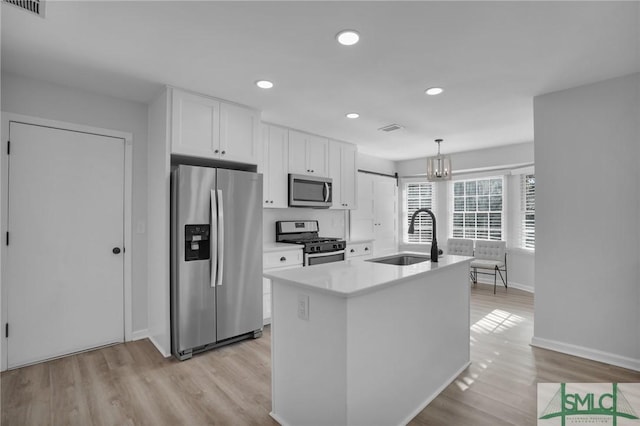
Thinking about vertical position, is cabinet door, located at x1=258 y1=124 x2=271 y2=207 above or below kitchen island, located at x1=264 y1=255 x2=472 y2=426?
above

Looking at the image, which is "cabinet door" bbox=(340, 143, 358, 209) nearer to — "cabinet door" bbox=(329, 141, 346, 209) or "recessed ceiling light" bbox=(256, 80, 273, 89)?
"cabinet door" bbox=(329, 141, 346, 209)

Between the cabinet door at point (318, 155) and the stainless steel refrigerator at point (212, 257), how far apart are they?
4.31 ft

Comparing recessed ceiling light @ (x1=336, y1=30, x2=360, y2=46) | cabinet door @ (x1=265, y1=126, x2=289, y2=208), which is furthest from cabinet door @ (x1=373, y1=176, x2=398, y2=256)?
recessed ceiling light @ (x1=336, y1=30, x2=360, y2=46)

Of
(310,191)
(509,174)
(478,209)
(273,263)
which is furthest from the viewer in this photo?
(478,209)

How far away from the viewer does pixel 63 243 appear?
2.86 m

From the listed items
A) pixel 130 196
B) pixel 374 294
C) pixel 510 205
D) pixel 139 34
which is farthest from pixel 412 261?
pixel 510 205

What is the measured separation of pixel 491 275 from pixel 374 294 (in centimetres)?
491

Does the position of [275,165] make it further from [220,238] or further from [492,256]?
[492,256]

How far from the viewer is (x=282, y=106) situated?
3.38 meters

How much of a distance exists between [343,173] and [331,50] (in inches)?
108

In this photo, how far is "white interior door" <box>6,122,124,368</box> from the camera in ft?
8.70

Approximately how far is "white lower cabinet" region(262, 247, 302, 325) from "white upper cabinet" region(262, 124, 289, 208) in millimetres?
627

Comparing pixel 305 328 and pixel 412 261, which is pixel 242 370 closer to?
pixel 305 328

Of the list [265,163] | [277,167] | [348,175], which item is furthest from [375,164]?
[265,163]
